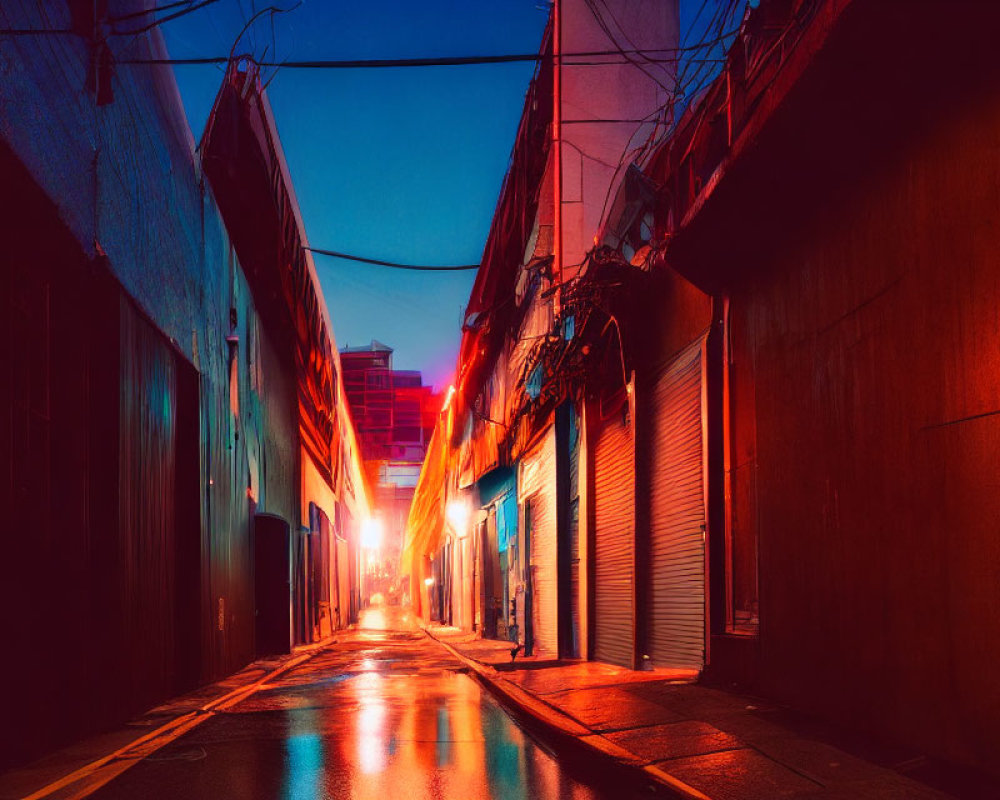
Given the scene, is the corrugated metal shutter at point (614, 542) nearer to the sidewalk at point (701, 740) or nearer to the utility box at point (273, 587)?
the sidewalk at point (701, 740)

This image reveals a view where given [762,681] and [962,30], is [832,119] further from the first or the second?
[762,681]

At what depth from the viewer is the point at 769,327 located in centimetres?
866

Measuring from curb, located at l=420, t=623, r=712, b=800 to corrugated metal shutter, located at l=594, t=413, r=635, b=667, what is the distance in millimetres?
1972

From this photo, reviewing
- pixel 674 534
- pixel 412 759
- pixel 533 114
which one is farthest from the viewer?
pixel 533 114

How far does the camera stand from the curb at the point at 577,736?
5648mm

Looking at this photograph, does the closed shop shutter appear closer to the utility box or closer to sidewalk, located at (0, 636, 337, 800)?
the utility box

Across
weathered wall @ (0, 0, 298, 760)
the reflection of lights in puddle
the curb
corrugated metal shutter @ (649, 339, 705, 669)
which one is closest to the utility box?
weathered wall @ (0, 0, 298, 760)

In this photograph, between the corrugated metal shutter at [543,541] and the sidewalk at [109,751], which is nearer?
the sidewalk at [109,751]

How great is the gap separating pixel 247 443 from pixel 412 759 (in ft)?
35.0

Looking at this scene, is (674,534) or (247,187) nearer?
(674,534)

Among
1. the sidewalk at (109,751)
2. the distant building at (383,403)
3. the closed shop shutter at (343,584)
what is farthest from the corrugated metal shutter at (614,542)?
the distant building at (383,403)

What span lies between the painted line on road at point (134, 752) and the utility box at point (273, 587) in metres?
7.62

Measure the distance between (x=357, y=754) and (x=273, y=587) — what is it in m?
13.1

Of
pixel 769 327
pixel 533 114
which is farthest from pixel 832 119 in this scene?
pixel 533 114
